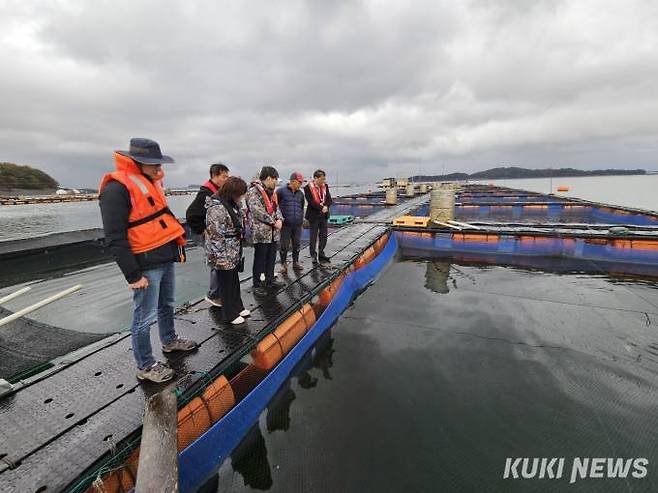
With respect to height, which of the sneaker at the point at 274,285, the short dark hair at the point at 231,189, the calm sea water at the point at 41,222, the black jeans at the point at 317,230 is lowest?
the calm sea water at the point at 41,222

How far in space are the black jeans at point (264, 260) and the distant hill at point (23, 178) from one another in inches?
5007

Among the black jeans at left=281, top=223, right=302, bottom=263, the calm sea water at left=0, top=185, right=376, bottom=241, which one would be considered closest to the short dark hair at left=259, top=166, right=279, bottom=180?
the black jeans at left=281, top=223, right=302, bottom=263

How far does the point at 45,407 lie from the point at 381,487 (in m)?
3.70

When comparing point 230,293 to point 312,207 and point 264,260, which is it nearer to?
point 264,260

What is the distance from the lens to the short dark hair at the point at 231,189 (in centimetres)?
394

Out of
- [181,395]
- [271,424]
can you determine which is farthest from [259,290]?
[181,395]

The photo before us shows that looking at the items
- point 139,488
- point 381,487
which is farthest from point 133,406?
point 381,487

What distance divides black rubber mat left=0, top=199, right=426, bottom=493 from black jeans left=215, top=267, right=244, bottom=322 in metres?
0.24

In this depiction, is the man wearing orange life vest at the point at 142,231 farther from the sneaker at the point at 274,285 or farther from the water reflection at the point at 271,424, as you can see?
the sneaker at the point at 274,285

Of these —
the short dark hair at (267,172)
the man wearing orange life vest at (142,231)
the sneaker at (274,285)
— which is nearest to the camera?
the man wearing orange life vest at (142,231)

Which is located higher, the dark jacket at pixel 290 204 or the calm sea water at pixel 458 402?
the dark jacket at pixel 290 204

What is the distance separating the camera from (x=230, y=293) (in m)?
4.54

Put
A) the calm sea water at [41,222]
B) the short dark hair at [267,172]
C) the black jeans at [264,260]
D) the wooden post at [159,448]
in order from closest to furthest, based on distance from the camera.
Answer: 1. the wooden post at [159,448]
2. the short dark hair at [267,172]
3. the black jeans at [264,260]
4. the calm sea water at [41,222]

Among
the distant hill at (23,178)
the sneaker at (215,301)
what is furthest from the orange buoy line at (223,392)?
the distant hill at (23,178)
